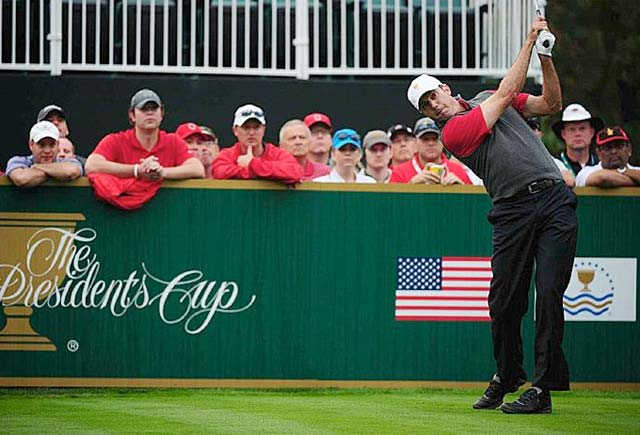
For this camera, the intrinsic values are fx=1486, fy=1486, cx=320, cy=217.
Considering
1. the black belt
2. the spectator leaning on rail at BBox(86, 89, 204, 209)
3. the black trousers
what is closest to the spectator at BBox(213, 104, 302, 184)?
the spectator leaning on rail at BBox(86, 89, 204, 209)

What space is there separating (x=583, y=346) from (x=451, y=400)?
1619 millimetres

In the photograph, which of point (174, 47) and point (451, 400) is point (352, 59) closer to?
point (174, 47)

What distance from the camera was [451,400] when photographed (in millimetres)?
10289

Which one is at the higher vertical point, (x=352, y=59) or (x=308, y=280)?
(x=352, y=59)

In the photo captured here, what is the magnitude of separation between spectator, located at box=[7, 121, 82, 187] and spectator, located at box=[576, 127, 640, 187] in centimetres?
393

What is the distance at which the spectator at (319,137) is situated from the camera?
12.9 m

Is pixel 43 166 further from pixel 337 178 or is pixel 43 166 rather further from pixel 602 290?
pixel 602 290

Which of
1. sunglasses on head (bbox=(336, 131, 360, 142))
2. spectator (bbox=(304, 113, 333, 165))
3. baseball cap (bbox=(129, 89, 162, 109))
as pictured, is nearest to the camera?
baseball cap (bbox=(129, 89, 162, 109))

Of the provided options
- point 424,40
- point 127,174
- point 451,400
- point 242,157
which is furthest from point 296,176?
point 424,40

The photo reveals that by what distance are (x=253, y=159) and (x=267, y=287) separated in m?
0.97

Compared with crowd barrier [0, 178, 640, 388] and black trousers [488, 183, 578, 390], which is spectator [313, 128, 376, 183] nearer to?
crowd barrier [0, 178, 640, 388]

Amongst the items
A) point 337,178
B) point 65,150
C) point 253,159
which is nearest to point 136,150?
point 253,159

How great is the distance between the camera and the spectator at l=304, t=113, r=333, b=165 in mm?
12883

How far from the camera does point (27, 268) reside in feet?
35.9
